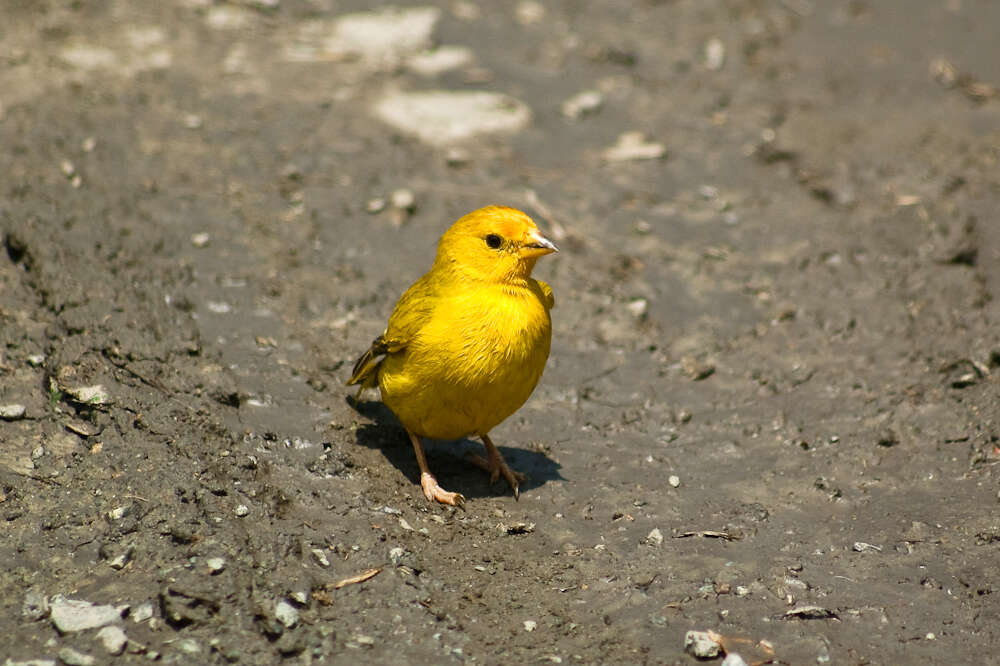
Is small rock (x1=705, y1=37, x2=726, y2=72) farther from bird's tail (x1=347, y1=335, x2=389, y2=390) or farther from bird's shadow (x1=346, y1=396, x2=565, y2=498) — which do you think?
bird's tail (x1=347, y1=335, x2=389, y2=390)

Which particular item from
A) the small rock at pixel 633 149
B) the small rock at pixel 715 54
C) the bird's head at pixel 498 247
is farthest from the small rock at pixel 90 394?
the small rock at pixel 715 54

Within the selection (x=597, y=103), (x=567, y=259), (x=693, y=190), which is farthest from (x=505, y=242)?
(x=597, y=103)

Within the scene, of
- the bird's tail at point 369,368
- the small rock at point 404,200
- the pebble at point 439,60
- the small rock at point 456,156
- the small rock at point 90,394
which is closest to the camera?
the small rock at point 90,394

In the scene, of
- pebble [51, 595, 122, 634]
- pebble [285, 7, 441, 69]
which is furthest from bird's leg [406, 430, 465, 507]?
pebble [285, 7, 441, 69]

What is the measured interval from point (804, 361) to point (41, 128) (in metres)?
5.44

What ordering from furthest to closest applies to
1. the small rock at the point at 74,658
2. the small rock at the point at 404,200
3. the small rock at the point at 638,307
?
the small rock at the point at 404,200
the small rock at the point at 638,307
the small rock at the point at 74,658

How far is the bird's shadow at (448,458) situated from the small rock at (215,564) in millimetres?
1276

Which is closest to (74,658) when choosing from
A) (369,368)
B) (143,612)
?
(143,612)

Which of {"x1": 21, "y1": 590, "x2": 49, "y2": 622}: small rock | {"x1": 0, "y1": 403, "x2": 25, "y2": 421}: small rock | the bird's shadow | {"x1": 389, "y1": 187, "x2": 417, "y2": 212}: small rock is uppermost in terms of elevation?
{"x1": 0, "y1": 403, "x2": 25, "y2": 421}: small rock

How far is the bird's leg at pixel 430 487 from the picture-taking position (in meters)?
4.92

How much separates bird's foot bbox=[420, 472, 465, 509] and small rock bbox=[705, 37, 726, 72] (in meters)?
5.66

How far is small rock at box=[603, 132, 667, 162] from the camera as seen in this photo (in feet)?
26.6

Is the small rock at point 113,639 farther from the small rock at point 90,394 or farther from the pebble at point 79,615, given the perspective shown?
the small rock at point 90,394

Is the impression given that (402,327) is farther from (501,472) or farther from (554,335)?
(554,335)
